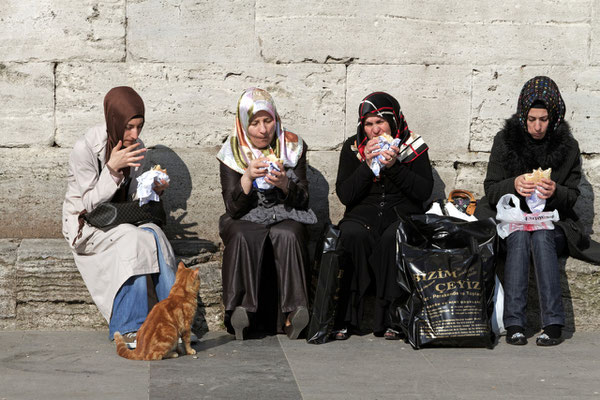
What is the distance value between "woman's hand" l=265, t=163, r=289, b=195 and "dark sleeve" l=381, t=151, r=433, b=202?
678mm

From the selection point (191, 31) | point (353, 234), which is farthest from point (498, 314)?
point (191, 31)

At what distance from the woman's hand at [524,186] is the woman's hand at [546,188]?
5 cm

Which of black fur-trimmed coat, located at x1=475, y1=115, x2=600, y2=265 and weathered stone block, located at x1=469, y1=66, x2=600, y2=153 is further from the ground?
weathered stone block, located at x1=469, y1=66, x2=600, y2=153

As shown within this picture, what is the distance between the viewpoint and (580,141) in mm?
6617

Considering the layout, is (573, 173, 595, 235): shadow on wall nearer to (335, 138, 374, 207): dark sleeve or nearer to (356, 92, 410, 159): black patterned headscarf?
(356, 92, 410, 159): black patterned headscarf

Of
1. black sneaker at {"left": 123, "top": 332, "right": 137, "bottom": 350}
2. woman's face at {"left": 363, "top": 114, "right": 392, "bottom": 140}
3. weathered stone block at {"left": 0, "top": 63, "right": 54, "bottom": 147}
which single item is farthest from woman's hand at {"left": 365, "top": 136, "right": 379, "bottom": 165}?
weathered stone block at {"left": 0, "top": 63, "right": 54, "bottom": 147}

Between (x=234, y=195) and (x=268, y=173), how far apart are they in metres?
0.29

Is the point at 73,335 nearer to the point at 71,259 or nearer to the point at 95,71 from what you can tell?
the point at 71,259

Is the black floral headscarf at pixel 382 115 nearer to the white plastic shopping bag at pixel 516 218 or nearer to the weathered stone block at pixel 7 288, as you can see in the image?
the white plastic shopping bag at pixel 516 218

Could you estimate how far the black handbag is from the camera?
5.29m

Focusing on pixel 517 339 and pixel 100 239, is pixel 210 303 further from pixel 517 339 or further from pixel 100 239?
pixel 517 339

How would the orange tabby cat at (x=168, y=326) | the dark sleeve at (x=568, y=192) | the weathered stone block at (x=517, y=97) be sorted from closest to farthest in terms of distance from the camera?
the orange tabby cat at (x=168, y=326) < the dark sleeve at (x=568, y=192) < the weathered stone block at (x=517, y=97)

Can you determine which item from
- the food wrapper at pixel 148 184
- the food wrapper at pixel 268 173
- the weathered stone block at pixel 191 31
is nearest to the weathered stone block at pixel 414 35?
the weathered stone block at pixel 191 31

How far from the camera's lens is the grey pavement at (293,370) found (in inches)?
169
